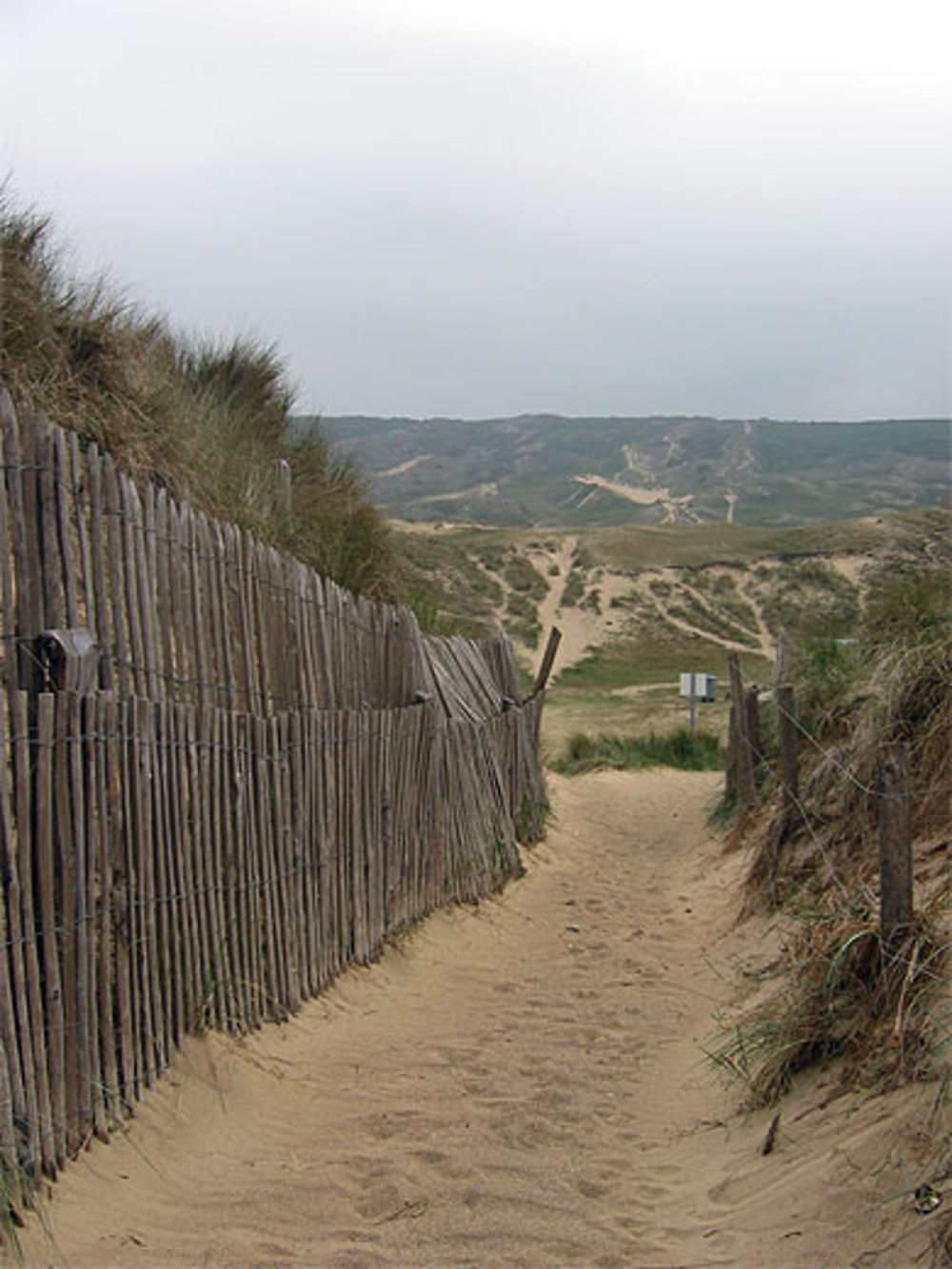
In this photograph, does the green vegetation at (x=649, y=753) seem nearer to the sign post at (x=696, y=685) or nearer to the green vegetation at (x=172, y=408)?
the sign post at (x=696, y=685)

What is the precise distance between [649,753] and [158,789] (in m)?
15.0

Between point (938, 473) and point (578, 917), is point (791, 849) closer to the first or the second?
point (578, 917)

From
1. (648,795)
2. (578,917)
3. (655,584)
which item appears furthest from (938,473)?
(578,917)

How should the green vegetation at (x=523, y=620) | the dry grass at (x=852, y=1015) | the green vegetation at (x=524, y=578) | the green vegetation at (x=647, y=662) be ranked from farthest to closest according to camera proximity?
the green vegetation at (x=524, y=578) < the green vegetation at (x=523, y=620) < the green vegetation at (x=647, y=662) < the dry grass at (x=852, y=1015)

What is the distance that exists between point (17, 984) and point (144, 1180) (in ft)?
2.61

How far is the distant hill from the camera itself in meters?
97.0

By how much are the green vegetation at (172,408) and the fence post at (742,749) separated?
3.16 meters

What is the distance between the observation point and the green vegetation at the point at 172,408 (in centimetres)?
845

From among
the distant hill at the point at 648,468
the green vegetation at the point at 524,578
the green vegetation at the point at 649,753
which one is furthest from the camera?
the distant hill at the point at 648,468

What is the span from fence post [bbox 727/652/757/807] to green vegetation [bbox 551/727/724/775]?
247 inches

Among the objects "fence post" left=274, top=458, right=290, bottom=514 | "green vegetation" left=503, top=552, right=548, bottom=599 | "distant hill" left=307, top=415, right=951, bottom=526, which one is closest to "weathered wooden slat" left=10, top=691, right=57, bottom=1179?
"fence post" left=274, top=458, right=290, bottom=514

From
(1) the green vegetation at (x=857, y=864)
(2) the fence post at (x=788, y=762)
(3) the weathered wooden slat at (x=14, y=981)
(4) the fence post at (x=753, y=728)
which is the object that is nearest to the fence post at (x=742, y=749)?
(4) the fence post at (x=753, y=728)

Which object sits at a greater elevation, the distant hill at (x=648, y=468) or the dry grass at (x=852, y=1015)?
the distant hill at (x=648, y=468)

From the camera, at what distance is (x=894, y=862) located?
15.0 ft
